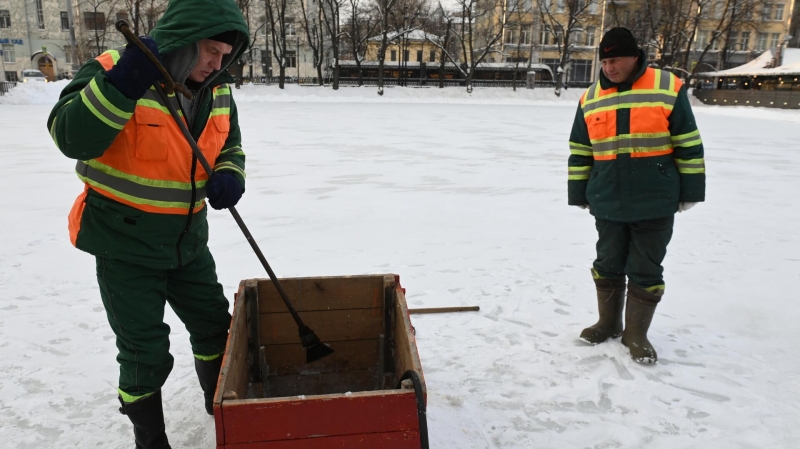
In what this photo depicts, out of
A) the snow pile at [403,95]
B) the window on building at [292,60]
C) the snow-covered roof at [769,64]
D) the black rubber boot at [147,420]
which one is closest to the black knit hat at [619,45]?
the black rubber boot at [147,420]

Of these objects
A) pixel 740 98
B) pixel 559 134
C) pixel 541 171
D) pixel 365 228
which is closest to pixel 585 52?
pixel 740 98

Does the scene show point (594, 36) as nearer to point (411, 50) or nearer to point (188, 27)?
point (411, 50)

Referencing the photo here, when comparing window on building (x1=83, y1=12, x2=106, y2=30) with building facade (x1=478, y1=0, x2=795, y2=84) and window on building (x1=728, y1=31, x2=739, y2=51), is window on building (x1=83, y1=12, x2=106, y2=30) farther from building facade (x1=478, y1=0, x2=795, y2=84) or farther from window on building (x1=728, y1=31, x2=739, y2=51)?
window on building (x1=728, y1=31, x2=739, y2=51)

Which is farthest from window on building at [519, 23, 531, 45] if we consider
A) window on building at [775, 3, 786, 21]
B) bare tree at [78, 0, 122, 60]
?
bare tree at [78, 0, 122, 60]

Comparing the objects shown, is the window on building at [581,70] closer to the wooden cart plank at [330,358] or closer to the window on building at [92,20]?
the window on building at [92,20]

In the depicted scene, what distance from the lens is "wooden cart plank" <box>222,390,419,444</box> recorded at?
1.50 meters

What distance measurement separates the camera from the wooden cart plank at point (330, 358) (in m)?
2.59

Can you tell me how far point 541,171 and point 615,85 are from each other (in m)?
6.20

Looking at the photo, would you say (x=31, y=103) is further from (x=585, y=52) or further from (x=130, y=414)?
(x=585, y=52)

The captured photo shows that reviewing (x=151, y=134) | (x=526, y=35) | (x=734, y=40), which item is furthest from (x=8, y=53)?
(x=734, y=40)

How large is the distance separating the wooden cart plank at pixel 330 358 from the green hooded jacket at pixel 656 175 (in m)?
1.46

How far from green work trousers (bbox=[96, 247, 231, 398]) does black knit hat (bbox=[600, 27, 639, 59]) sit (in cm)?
211

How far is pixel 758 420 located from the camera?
2.53 m

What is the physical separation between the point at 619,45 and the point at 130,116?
7.26 feet
